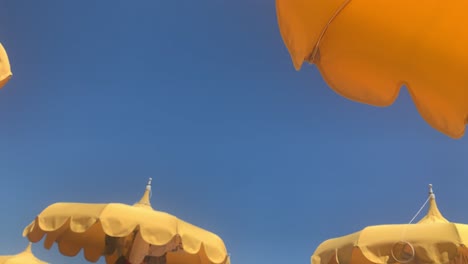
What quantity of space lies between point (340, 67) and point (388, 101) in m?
0.27

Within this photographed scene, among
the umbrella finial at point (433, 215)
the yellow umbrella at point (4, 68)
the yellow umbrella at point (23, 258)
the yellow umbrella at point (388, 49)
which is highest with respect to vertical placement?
the yellow umbrella at point (4, 68)

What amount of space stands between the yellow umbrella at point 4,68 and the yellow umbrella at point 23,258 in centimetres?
717

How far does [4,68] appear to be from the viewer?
9.39ft

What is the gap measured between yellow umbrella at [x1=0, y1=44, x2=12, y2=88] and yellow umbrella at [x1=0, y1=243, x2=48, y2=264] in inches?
282

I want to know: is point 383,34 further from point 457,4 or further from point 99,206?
point 99,206

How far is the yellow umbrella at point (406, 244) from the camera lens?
5.18 m

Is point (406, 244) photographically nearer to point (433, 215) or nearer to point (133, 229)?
point (433, 215)

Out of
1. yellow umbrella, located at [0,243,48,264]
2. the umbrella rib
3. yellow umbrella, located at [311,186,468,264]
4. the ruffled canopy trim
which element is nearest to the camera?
the umbrella rib

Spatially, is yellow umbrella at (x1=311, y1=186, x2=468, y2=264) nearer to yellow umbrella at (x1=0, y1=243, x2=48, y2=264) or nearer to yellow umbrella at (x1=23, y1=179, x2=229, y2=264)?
yellow umbrella at (x1=23, y1=179, x2=229, y2=264)

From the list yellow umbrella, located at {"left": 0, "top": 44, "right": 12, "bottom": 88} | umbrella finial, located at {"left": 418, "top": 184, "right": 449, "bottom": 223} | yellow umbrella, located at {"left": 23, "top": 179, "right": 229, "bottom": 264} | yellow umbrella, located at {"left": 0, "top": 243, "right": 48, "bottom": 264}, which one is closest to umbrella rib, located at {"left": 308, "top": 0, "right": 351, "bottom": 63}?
yellow umbrella, located at {"left": 0, "top": 44, "right": 12, "bottom": 88}

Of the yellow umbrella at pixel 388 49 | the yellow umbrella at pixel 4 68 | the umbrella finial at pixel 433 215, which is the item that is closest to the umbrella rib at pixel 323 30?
→ the yellow umbrella at pixel 388 49

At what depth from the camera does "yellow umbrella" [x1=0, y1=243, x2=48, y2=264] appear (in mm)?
8908

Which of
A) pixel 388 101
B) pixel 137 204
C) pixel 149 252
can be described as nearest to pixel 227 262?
pixel 149 252

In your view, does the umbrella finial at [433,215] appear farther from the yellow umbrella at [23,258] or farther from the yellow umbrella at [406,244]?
the yellow umbrella at [23,258]
